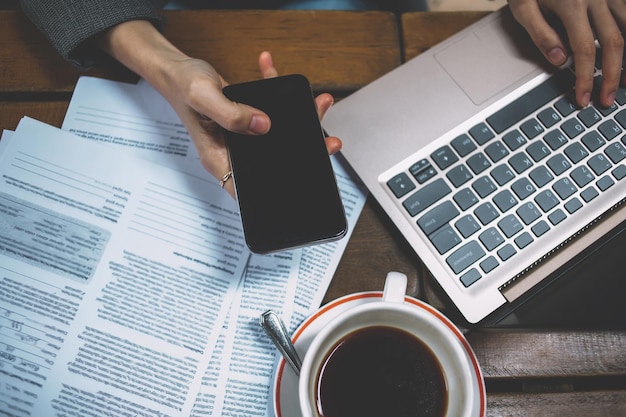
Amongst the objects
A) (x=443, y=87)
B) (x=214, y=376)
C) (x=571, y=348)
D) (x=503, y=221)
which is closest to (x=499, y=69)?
(x=443, y=87)

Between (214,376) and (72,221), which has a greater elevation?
(72,221)

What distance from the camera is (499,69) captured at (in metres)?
0.51

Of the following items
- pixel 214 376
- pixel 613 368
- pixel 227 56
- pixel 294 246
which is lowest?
pixel 613 368

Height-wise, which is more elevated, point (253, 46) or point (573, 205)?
point (253, 46)

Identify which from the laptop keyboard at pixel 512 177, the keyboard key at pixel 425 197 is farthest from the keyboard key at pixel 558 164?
the keyboard key at pixel 425 197

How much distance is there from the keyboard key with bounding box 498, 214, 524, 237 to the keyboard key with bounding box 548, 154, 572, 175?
7 cm

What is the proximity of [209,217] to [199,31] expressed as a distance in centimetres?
23

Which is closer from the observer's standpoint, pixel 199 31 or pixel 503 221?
pixel 503 221

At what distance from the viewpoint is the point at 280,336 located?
1.44 ft

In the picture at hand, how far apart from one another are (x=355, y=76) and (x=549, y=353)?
36 cm

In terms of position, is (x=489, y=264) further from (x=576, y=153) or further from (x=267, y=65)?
(x=267, y=65)

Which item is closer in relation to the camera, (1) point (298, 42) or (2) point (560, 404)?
(2) point (560, 404)

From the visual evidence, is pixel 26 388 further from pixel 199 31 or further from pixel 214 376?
pixel 199 31

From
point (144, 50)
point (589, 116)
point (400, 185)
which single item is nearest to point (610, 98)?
point (589, 116)
